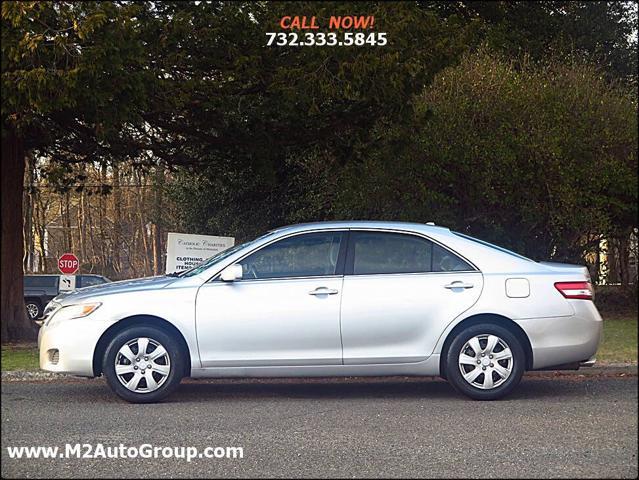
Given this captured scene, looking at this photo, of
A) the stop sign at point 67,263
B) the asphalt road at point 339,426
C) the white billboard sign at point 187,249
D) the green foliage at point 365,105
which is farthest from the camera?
the stop sign at point 67,263

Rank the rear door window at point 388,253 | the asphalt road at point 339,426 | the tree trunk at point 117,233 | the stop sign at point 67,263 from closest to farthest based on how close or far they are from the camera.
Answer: the asphalt road at point 339,426, the rear door window at point 388,253, the stop sign at point 67,263, the tree trunk at point 117,233

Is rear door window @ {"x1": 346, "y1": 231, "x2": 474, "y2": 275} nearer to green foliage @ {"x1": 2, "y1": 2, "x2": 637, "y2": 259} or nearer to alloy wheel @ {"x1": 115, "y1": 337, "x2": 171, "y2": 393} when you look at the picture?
alloy wheel @ {"x1": 115, "y1": 337, "x2": 171, "y2": 393}

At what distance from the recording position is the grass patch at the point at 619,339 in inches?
93.4

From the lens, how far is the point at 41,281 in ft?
99.1

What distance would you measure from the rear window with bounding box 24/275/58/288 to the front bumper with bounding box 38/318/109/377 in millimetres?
23876

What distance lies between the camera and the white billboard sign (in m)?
13.0

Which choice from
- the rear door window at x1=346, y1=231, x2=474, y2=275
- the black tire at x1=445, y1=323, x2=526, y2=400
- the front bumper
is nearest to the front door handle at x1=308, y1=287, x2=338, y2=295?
the rear door window at x1=346, y1=231, x2=474, y2=275

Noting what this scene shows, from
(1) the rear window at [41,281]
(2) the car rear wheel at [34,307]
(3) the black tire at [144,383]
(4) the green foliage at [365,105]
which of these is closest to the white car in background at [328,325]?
(3) the black tire at [144,383]

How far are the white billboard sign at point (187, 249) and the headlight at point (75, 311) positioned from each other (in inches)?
219

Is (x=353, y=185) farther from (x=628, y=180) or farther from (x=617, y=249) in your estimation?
(x=617, y=249)

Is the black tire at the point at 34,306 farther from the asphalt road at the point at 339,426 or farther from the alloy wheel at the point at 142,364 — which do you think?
the alloy wheel at the point at 142,364

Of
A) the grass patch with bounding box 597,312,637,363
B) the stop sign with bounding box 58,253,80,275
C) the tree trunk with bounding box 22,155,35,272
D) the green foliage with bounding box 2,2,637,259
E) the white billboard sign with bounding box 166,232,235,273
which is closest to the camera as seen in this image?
the grass patch with bounding box 597,312,637,363

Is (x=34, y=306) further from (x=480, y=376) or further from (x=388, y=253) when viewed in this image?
(x=480, y=376)

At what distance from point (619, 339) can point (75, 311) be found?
5402 millimetres
